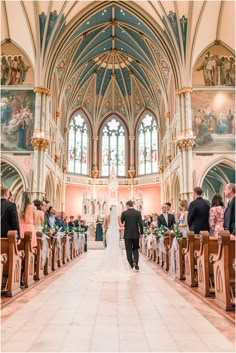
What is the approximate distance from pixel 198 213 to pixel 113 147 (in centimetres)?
2681

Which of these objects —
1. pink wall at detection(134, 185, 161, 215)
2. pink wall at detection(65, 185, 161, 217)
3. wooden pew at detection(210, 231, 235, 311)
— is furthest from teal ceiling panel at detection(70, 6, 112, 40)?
wooden pew at detection(210, 231, 235, 311)

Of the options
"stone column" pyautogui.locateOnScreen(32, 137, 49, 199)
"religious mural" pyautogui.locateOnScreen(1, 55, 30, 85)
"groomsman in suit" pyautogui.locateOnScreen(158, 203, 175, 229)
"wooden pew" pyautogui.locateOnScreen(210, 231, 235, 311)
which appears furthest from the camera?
"religious mural" pyautogui.locateOnScreen(1, 55, 30, 85)

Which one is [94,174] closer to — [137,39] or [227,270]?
[137,39]

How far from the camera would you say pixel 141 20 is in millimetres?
21672

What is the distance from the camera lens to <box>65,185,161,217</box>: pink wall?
3052cm

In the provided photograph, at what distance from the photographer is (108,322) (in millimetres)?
4176

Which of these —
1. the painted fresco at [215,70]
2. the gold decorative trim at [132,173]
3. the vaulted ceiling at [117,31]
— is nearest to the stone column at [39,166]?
the vaulted ceiling at [117,31]

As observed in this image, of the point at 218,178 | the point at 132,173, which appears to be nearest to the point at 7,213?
the point at 218,178

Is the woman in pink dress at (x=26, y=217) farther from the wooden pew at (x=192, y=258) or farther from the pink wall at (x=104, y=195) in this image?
the pink wall at (x=104, y=195)

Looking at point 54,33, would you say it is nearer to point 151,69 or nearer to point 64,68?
point 64,68

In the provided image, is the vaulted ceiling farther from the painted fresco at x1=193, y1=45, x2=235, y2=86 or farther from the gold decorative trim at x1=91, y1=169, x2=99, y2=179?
the gold decorative trim at x1=91, y1=169, x2=99, y2=179

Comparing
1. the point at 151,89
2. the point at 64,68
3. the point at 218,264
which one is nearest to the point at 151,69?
the point at 151,89

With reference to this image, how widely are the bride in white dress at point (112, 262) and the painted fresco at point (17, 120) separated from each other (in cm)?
1142

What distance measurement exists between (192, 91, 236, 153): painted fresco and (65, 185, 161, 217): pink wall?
11.5m
